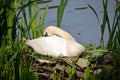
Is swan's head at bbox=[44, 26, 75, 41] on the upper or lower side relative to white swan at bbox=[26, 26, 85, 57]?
upper

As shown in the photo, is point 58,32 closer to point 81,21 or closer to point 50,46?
point 50,46

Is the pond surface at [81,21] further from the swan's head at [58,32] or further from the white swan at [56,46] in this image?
the white swan at [56,46]

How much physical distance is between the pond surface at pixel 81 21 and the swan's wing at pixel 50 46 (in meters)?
0.41

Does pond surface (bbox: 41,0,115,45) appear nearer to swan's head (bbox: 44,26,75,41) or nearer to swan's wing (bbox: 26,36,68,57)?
swan's head (bbox: 44,26,75,41)

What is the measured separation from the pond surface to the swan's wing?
1.35ft

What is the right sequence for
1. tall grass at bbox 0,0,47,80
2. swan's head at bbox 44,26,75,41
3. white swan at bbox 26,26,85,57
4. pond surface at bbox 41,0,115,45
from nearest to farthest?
tall grass at bbox 0,0,47,80 → white swan at bbox 26,26,85,57 → swan's head at bbox 44,26,75,41 → pond surface at bbox 41,0,115,45

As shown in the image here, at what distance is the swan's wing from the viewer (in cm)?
252

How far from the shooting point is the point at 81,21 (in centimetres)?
319

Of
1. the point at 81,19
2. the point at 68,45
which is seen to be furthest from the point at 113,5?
the point at 68,45

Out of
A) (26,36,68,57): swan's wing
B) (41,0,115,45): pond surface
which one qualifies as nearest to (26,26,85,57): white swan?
(26,36,68,57): swan's wing

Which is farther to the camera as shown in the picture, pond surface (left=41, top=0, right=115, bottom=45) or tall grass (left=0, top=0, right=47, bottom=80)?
pond surface (left=41, top=0, right=115, bottom=45)

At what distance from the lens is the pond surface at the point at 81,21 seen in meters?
3.00

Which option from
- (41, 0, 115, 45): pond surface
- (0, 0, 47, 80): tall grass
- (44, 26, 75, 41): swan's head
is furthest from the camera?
(41, 0, 115, 45): pond surface

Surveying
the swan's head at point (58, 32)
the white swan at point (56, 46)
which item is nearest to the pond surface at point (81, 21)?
the swan's head at point (58, 32)
